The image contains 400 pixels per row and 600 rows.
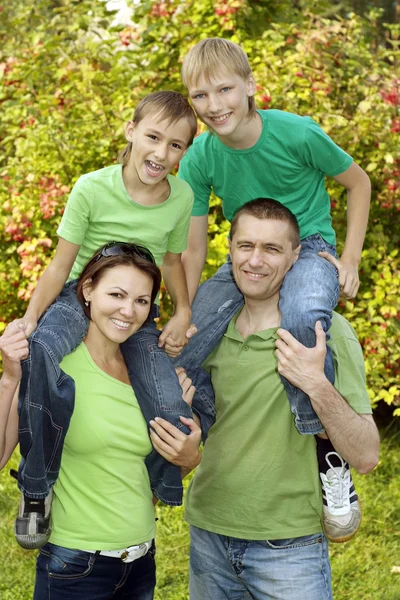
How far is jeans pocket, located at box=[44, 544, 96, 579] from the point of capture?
2.80 m

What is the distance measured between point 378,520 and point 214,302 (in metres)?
2.74

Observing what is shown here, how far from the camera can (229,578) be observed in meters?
3.20

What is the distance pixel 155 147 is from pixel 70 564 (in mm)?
1568

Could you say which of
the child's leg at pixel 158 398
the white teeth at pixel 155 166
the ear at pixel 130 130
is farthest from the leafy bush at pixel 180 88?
the child's leg at pixel 158 398

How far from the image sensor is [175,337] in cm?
337

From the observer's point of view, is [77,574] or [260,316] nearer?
[77,574]

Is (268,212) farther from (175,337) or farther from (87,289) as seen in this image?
(87,289)

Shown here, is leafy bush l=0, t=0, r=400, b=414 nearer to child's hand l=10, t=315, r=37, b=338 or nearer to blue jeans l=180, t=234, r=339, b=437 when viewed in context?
blue jeans l=180, t=234, r=339, b=437

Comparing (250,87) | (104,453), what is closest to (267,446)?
(104,453)

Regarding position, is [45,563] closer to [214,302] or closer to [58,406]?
[58,406]

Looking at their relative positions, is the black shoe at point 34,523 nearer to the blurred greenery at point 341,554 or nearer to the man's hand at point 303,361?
the man's hand at point 303,361

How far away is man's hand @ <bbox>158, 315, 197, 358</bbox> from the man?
0.15 meters

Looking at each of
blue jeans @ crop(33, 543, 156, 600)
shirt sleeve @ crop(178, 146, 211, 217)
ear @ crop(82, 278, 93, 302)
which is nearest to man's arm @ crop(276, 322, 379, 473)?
ear @ crop(82, 278, 93, 302)

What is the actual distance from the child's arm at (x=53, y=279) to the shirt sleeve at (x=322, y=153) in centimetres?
104
